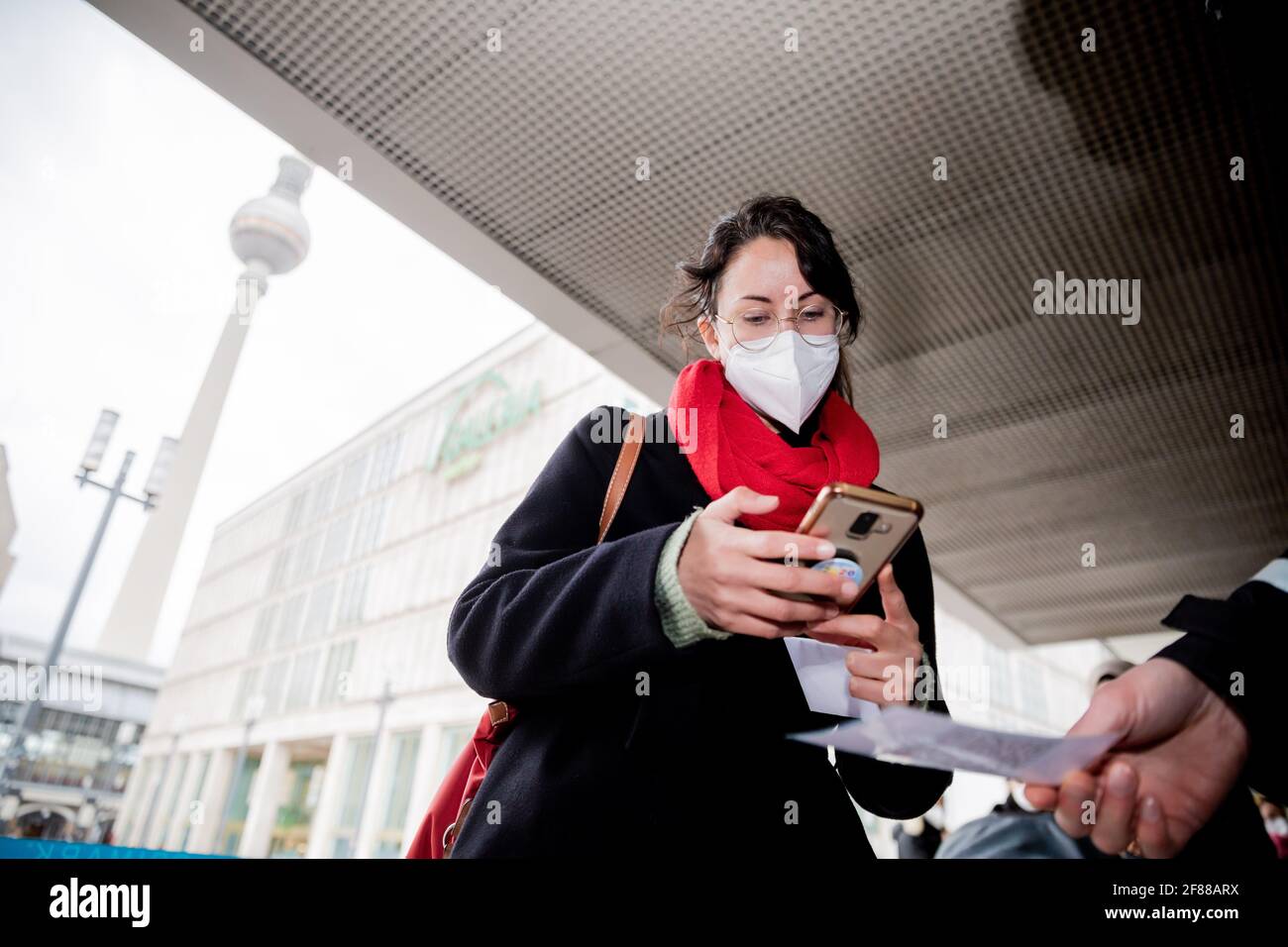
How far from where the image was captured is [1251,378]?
12.3 ft

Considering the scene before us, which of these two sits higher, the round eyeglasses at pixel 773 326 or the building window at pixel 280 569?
the building window at pixel 280 569

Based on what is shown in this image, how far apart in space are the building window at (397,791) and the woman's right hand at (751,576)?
2777cm

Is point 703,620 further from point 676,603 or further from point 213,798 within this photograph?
point 213,798

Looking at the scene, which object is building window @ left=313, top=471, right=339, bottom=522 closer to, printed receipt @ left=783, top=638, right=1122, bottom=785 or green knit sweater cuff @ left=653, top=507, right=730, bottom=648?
green knit sweater cuff @ left=653, top=507, right=730, bottom=648

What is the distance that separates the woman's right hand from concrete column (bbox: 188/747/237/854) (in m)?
44.1

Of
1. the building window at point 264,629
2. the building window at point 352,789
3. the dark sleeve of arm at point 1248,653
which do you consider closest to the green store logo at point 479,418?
the building window at point 352,789

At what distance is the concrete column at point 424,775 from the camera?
24547 mm

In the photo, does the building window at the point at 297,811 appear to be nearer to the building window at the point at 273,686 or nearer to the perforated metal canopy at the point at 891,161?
the building window at the point at 273,686

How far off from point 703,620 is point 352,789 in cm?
3337

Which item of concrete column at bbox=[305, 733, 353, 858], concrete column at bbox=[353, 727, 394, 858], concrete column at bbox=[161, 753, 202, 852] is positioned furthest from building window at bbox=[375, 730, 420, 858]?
concrete column at bbox=[161, 753, 202, 852]

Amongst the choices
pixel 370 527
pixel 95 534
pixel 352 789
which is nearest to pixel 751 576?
pixel 95 534

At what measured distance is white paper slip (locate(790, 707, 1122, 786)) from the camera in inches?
24.8
